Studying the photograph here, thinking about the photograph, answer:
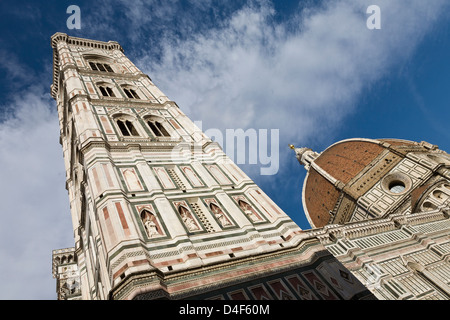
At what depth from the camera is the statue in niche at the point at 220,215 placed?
984 centimetres

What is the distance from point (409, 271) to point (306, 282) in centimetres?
778

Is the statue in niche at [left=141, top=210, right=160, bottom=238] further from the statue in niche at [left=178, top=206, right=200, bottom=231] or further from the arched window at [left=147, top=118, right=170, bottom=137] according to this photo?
the arched window at [left=147, top=118, right=170, bottom=137]

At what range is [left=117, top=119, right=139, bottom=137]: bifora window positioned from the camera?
14.3 metres

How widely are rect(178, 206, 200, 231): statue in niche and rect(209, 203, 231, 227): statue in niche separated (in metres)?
0.81

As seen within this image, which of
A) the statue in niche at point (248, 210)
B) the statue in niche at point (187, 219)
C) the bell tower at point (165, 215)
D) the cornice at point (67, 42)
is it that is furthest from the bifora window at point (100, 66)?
the statue in niche at point (248, 210)

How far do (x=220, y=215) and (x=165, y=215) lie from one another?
5.56 feet

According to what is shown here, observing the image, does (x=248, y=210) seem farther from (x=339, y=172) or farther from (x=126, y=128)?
(x=339, y=172)

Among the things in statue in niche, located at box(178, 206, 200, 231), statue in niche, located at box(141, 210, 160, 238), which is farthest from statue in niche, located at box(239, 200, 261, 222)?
statue in niche, located at box(141, 210, 160, 238)

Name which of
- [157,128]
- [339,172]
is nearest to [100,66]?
[157,128]

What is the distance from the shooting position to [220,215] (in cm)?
1014

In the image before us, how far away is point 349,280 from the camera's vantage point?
27.6 feet

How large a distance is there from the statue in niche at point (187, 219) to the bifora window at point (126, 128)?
17.6 ft
